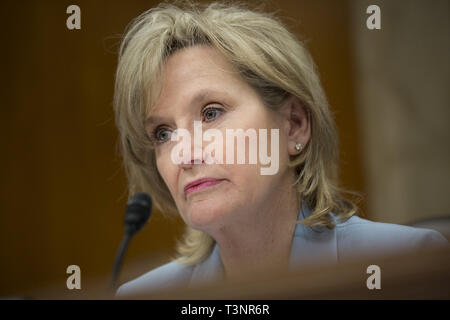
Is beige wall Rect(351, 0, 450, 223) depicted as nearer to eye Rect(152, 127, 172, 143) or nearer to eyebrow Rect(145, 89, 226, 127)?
eyebrow Rect(145, 89, 226, 127)

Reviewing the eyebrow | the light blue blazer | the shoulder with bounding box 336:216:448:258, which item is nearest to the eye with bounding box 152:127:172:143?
the eyebrow

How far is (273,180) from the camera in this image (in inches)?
51.7

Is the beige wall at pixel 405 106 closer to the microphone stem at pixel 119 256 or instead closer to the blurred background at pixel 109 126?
the blurred background at pixel 109 126

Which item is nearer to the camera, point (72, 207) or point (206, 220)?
point (206, 220)

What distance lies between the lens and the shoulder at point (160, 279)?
138 cm

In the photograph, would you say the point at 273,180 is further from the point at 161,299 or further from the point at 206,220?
the point at 161,299

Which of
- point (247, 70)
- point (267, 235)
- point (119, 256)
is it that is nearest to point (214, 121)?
point (247, 70)

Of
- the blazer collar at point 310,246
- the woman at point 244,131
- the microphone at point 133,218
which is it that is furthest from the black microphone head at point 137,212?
the blazer collar at point 310,246

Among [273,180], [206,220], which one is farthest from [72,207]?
[273,180]

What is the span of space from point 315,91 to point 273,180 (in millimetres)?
242

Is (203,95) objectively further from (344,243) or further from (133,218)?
(344,243)

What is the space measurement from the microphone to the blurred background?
0.11 feet
